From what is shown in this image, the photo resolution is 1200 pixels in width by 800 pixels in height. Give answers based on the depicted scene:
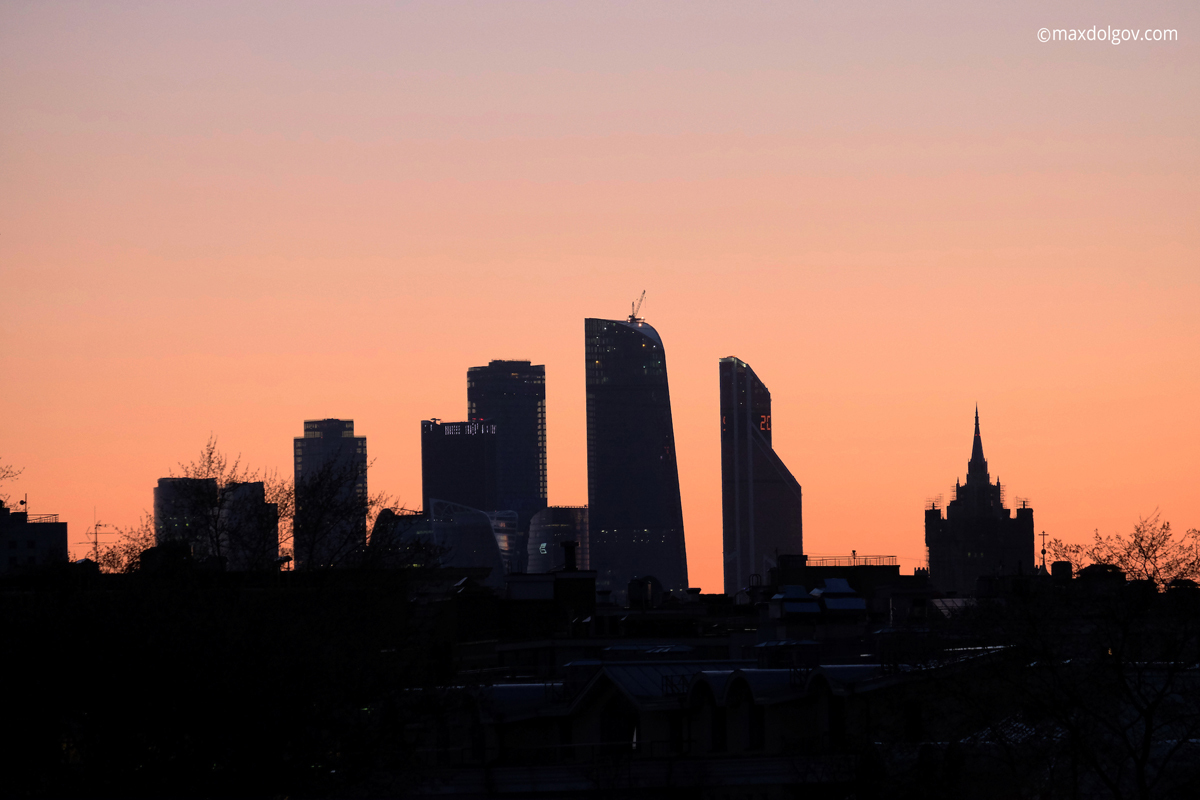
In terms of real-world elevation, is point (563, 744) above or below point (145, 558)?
below

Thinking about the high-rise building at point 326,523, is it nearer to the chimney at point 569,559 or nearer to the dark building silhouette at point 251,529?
the dark building silhouette at point 251,529

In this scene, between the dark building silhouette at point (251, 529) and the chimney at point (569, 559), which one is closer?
the dark building silhouette at point (251, 529)

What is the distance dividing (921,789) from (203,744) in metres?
15.0

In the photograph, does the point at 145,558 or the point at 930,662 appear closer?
the point at 930,662

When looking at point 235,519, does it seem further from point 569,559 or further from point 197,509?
point 569,559

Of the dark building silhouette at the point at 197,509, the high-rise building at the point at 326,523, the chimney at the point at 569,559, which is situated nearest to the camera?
the high-rise building at the point at 326,523

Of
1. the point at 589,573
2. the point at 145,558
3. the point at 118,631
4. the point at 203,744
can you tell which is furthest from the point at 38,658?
the point at 589,573

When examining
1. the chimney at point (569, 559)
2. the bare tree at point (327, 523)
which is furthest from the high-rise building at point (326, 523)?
the chimney at point (569, 559)

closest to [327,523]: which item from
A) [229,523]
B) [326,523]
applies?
[326,523]

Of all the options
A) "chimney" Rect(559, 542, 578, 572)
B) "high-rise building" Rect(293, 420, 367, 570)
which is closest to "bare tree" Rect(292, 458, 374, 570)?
"high-rise building" Rect(293, 420, 367, 570)

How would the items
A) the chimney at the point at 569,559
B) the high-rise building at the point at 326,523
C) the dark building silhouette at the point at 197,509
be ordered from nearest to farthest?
the high-rise building at the point at 326,523 → the dark building silhouette at the point at 197,509 → the chimney at the point at 569,559

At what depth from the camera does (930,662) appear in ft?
130

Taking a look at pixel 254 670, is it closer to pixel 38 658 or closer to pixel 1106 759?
pixel 38 658

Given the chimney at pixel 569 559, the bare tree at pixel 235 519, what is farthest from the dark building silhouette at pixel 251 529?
the chimney at pixel 569 559
